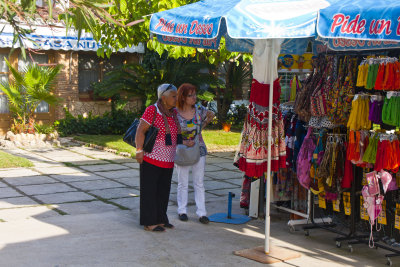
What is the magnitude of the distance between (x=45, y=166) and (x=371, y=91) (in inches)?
280

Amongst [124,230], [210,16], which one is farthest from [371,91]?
[124,230]

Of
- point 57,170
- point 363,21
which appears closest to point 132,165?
point 57,170

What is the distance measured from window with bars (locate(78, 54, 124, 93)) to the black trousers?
11.5m

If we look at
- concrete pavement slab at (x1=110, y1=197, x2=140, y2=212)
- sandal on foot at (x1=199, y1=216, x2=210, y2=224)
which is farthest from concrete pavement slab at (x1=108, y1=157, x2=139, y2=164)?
sandal on foot at (x1=199, y1=216, x2=210, y2=224)

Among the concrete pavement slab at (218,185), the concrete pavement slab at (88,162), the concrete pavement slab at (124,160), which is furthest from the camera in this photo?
the concrete pavement slab at (124,160)

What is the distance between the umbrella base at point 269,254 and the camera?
223 inches

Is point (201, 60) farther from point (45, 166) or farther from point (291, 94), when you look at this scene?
point (291, 94)

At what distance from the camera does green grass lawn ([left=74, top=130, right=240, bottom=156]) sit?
45.2 ft

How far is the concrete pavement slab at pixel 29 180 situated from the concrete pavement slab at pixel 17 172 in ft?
0.93

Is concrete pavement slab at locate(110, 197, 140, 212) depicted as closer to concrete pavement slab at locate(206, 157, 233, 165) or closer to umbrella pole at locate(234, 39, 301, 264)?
umbrella pole at locate(234, 39, 301, 264)

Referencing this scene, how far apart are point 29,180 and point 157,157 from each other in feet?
12.9

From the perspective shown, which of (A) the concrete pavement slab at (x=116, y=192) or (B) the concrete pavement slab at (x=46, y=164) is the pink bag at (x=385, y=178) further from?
(B) the concrete pavement slab at (x=46, y=164)

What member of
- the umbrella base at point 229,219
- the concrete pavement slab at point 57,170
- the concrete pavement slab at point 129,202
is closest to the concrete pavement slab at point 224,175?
the concrete pavement slab at point 129,202

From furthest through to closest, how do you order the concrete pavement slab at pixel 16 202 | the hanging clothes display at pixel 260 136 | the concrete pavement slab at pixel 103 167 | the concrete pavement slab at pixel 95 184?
1. the concrete pavement slab at pixel 103 167
2. the concrete pavement slab at pixel 95 184
3. the concrete pavement slab at pixel 16 202
4. the hanging clothes display at pixel 260 136
